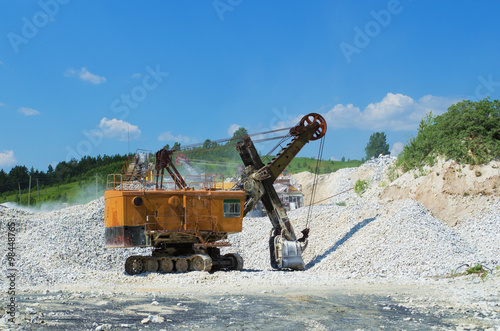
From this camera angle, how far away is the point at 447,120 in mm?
27422

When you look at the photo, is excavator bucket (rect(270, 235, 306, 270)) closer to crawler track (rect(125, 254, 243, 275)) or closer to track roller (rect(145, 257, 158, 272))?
crawler track (rect(125, 254, 243, 275))

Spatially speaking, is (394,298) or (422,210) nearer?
(394,298)

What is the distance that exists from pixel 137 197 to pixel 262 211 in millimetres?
26304

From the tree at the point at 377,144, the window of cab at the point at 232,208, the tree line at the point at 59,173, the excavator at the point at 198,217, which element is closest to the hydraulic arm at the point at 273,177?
the excavator at the point at 198,217

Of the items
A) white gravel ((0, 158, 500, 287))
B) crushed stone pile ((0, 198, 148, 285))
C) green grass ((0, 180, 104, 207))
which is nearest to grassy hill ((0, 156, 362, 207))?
green grass ((0, 180, 104, 207))

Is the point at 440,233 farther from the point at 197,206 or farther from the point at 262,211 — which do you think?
the point at 262,211

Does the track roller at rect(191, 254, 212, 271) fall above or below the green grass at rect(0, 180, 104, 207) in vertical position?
below

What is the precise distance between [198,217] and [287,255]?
3848 mm

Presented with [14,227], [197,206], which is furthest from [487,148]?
[14,227]

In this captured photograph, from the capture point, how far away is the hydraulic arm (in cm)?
2056

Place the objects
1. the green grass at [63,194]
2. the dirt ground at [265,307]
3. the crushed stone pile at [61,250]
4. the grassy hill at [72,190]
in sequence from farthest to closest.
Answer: the grassy hill at [72,190] < the green grass at [63,194] < the crushed stone pile at [61,250] < the dirt ground at [265,307]

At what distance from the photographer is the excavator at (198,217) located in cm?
1827

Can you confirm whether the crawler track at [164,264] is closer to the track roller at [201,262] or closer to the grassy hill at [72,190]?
the track roller at [201,262]

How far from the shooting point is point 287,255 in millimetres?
19891
